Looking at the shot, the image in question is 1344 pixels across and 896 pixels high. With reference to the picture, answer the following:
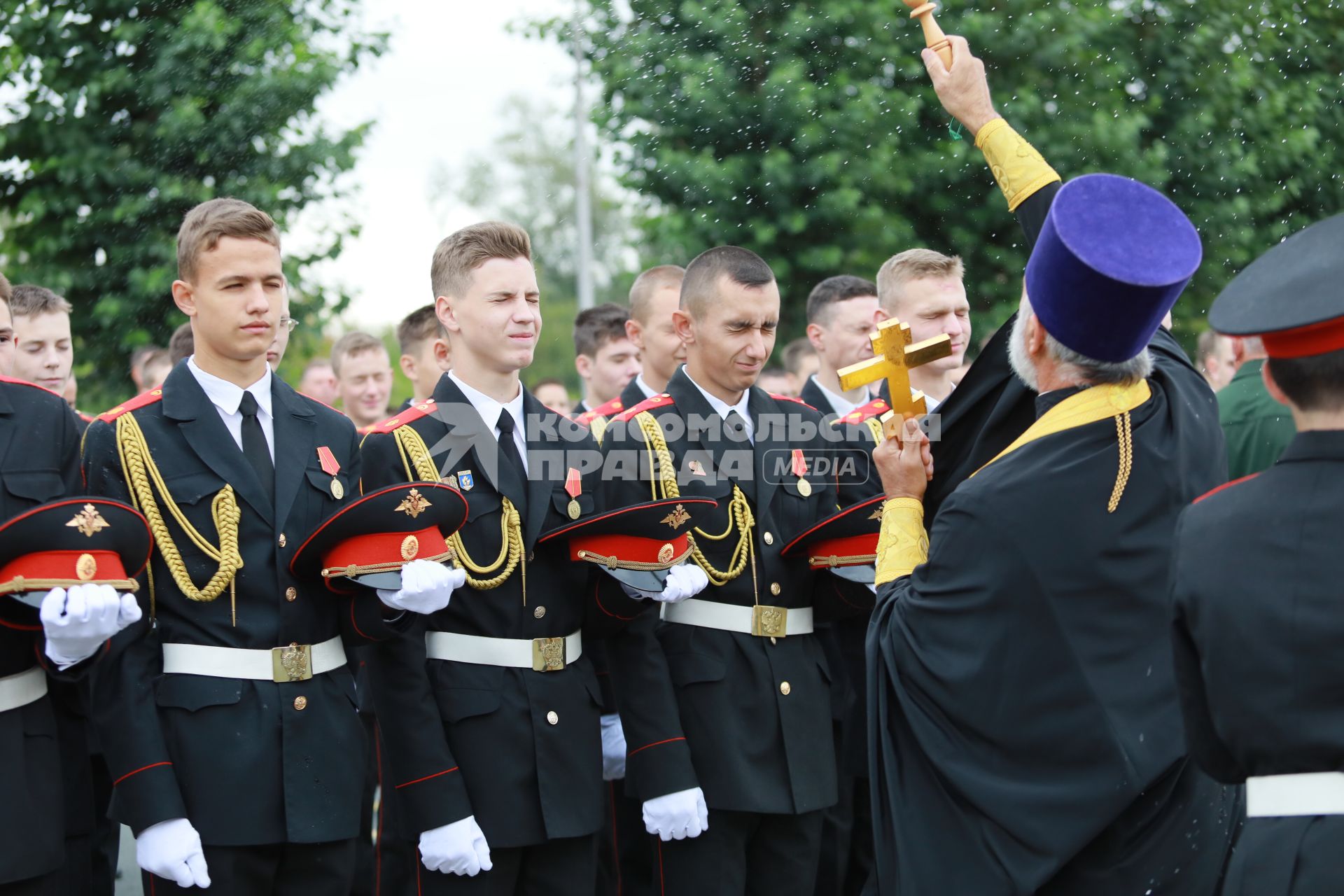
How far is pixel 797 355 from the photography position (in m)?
9.64

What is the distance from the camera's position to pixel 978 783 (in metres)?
3.22

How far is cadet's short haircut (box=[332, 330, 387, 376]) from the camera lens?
8.20 m

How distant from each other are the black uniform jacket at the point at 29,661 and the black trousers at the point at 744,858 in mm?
1822

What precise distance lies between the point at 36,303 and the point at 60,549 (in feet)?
10.7

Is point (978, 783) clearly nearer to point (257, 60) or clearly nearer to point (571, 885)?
point (571, 885)

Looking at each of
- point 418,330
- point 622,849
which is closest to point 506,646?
point 622,849

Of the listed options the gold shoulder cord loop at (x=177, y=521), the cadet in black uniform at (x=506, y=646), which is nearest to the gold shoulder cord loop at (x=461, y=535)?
the cadet in black uniform at (x=506, y=646)

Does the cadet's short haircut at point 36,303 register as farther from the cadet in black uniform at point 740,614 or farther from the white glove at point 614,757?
the white glove at point 614,757

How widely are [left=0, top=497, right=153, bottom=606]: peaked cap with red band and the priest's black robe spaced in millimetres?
1916

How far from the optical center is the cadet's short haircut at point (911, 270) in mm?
5539

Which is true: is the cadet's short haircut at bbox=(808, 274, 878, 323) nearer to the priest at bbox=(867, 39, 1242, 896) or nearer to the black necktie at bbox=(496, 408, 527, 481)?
the black necktie at bbox=(496, 408, 527, 481)

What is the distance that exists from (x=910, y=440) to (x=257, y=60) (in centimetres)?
706

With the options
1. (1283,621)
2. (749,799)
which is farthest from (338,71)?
(1283,621)

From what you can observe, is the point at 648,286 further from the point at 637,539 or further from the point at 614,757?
the point at 637,539
